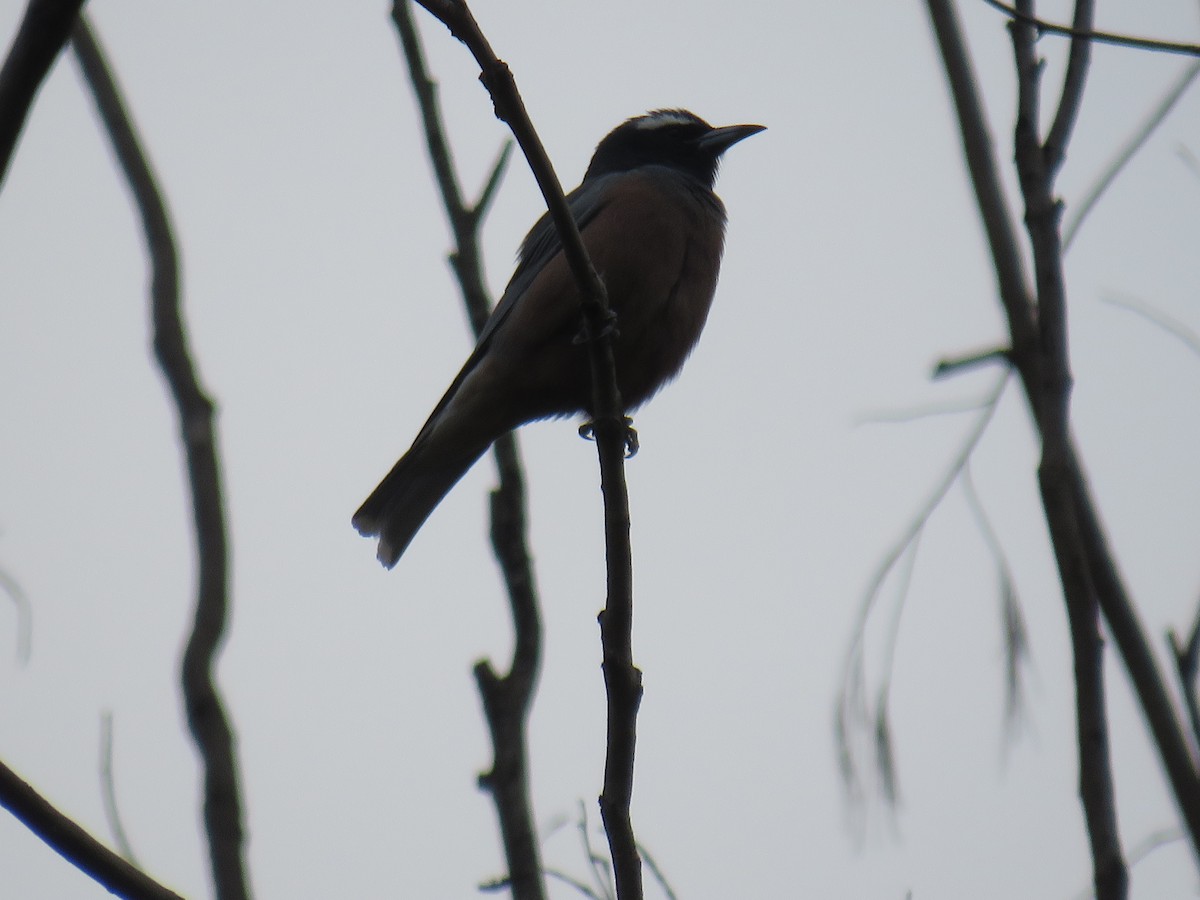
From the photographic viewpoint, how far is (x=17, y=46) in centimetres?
184

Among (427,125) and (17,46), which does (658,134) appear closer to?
(427,125)

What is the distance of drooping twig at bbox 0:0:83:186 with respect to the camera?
1.81m

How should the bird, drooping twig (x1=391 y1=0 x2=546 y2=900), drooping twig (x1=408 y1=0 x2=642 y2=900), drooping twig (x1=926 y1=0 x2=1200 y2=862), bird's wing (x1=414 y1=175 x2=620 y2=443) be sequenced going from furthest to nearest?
bird's wing (x1=414 y1=175 x2=620 y2=443) < the bird < drooping twig (x1=391 y1=0 x2=546 y2=900) < drooping twig (x1=926 y1=0 x2=1200 y2=862) < drooping twig (x1=408 y1=0 x2=642 y2=900)

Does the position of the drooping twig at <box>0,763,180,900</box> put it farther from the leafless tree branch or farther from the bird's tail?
the bird's tail

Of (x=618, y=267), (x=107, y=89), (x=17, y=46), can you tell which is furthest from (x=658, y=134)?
(x=17, y=46)

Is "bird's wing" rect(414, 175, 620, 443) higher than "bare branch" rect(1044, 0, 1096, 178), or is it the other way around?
"bird's wing" rect(414, 175, 620, 443)

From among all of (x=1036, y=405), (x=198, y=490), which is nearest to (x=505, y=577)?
(x=198, y=490)

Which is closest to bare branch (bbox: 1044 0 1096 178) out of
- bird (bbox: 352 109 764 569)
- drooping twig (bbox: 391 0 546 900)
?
drooping twig (bbox: 391 0 546 900)

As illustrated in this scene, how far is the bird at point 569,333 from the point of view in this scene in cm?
512

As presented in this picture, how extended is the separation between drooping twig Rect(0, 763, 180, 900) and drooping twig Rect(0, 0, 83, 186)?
0.87 m

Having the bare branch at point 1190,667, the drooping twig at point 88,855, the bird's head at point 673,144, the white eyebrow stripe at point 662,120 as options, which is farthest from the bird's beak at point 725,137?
the drooping twig at point 88,855

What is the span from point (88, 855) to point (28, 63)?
43.2 inches

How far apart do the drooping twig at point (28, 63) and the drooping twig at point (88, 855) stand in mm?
873

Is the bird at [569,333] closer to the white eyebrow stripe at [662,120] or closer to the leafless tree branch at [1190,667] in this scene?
the white eyebrow stripe at [662,120]
